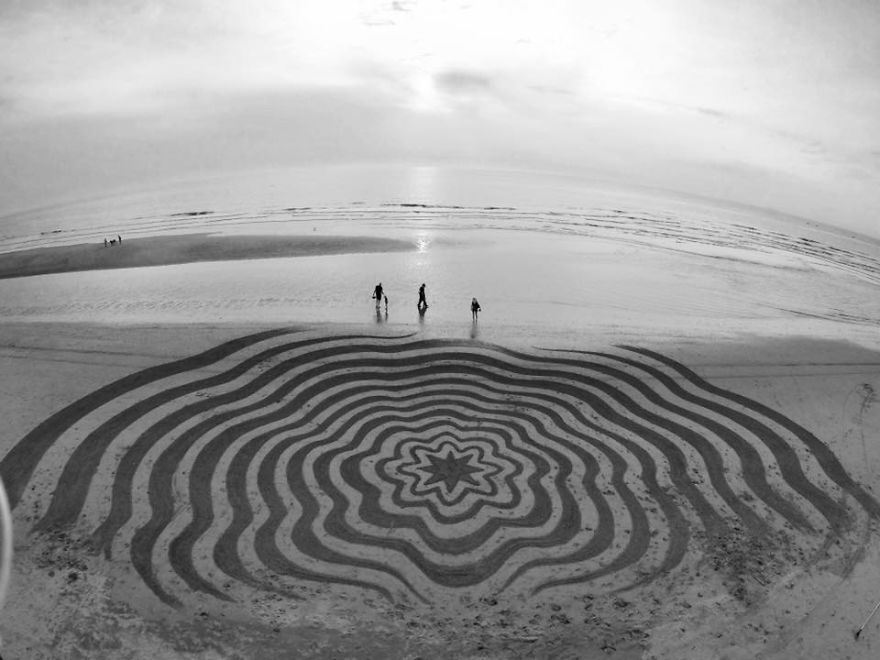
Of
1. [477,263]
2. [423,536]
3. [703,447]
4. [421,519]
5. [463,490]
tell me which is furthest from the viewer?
[477,263]

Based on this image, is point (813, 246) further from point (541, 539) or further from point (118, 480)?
point (118, 480)

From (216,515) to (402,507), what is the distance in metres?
5.05

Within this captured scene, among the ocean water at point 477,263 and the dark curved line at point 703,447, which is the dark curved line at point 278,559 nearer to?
the dark curved line at point 703,447

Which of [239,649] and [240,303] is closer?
[239,649]

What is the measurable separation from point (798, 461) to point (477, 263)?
937 inches

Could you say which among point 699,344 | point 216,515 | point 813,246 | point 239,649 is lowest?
point 239,649

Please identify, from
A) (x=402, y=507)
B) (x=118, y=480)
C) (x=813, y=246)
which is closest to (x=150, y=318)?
(x=118, y=480)

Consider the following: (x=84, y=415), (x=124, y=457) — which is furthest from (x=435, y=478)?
(x=84, y=415)

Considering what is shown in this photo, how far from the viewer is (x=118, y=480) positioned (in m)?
18.5

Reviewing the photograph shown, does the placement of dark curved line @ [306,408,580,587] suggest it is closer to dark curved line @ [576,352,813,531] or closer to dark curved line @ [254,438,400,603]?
dark curved line @ [254,438,400,603]

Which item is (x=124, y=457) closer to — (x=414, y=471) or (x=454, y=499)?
(x=414, y=471)

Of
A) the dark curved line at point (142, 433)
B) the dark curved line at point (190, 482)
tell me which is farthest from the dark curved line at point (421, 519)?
the dark curved line at point (142, 433)

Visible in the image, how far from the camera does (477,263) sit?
40.9 meters

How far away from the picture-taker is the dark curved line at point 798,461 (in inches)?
730
